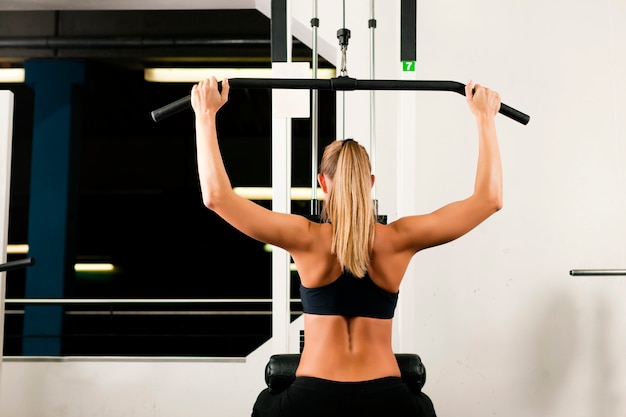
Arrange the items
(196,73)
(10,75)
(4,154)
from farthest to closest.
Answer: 1. (196,73)
2. (10,75)
3. (4,154)

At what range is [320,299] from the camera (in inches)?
49.2

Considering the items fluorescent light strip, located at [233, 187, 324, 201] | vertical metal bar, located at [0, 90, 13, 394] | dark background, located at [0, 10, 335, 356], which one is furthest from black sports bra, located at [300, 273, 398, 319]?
fluorescent light strip, located at [233, 187, 324, 201]

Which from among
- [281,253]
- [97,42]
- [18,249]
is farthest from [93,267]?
[281,253]

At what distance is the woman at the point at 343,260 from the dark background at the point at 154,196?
4.87 metres

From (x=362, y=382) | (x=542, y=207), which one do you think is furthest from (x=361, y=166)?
(x=542, y=207)

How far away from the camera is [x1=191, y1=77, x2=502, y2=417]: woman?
3.88 feet

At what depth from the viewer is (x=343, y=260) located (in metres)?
1.21

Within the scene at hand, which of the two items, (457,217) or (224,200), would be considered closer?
(224,200)

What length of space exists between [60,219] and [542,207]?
5586 mm

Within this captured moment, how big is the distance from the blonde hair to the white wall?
4.91 feet

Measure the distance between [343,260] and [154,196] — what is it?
15.0m

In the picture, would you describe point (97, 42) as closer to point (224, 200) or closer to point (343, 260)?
point (224, 200)

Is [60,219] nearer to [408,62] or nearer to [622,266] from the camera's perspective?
[408,62]

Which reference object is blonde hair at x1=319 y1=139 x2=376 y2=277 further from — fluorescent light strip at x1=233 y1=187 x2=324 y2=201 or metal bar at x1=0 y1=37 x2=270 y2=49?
fluorescent light strip at x1=233 y1=187 x2=324 y2=201
